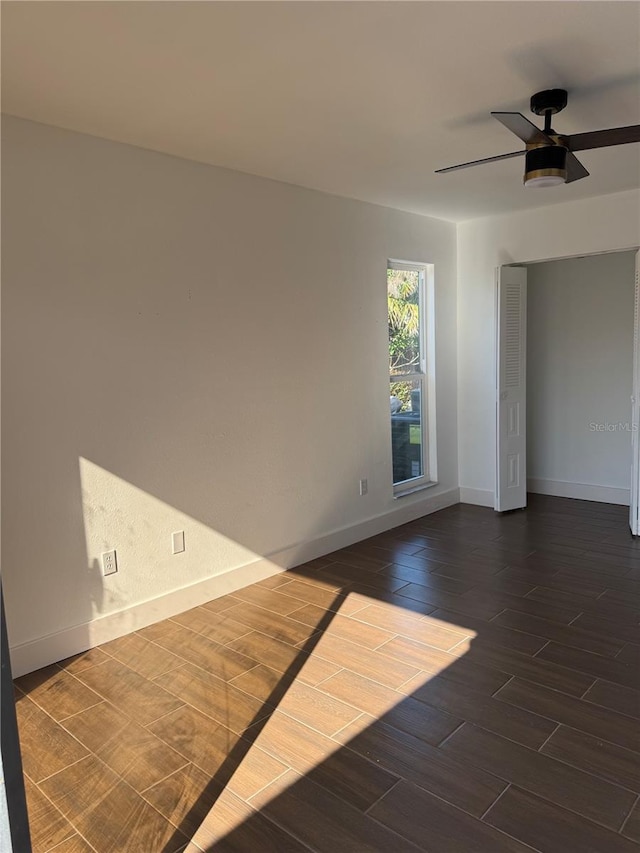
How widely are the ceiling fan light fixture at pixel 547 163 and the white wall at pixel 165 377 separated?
1.78 metres

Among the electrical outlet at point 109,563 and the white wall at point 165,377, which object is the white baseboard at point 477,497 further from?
the electrical outlet at point 109,563

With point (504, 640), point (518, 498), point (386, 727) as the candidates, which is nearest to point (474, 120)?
point (504, 640)

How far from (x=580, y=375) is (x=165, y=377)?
401 centimetres

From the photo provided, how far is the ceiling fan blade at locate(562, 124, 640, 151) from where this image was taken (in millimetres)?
2375

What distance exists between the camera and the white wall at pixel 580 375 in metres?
5.50

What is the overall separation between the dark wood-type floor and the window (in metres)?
1.58

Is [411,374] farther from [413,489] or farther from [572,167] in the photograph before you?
[572,167]

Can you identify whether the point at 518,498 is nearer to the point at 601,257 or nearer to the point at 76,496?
the point at 601,257

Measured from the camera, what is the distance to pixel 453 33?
6.95 ft

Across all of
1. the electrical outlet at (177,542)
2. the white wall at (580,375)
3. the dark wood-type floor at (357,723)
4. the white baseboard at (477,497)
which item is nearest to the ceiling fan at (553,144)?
the dark wood-type floor at (357,723)

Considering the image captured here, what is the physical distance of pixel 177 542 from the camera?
348cm

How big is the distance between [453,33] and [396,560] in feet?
10.2

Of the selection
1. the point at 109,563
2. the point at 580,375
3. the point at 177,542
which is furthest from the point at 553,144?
the point at 580,375

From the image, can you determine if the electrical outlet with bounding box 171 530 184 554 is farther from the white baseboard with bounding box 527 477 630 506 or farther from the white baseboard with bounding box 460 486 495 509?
the white baseboard with bounding box 527 477 630 506
